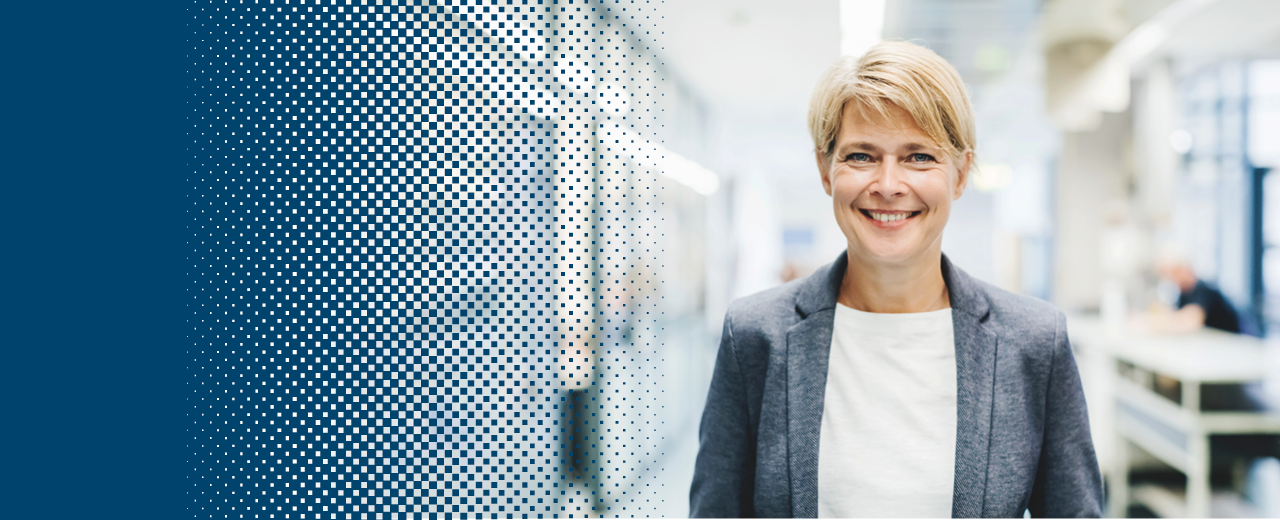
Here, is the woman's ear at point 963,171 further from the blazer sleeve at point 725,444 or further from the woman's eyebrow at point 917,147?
the blazer sleeve at point 725,444

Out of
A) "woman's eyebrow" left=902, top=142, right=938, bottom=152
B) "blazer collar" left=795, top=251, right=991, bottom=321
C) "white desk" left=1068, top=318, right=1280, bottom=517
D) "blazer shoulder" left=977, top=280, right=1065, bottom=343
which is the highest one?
"woman's eyebrow" left=902, top=142, right=938, bottom=152

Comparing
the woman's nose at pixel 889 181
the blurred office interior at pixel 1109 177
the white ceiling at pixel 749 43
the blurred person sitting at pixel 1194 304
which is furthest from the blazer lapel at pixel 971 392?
the blurred person sitting at pixel 1194 304

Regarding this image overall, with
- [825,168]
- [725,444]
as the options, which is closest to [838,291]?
[825,168]

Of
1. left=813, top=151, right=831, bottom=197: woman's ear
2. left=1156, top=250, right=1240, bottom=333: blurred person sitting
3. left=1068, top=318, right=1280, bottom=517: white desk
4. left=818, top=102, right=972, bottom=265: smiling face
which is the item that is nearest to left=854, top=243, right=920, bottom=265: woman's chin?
left=818, top=102, right=972, bottom=265: smiling face

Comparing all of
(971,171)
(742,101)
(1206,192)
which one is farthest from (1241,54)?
(971,171)

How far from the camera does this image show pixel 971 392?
0.97 metres

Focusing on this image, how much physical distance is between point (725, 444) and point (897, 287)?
37cm

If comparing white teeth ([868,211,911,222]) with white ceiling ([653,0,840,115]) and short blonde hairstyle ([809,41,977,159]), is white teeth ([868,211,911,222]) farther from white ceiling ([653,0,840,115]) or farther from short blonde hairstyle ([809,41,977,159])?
white ceiling ([653,0,840,115])

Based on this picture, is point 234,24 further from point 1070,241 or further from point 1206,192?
point 1206,192

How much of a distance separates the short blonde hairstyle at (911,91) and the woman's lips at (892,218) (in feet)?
0.34

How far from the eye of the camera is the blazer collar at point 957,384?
95cm

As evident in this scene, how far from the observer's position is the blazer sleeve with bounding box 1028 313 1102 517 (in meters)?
0.98

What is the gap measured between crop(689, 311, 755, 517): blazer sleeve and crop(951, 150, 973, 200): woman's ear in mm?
399

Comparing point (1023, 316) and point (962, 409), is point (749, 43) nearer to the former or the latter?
point (1023, 316)
